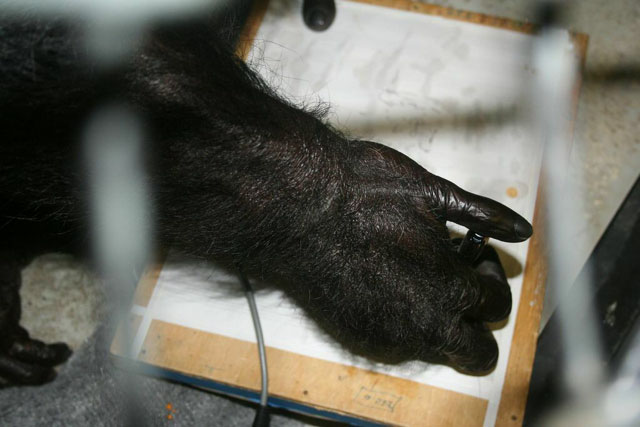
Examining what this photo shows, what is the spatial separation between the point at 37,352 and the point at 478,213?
1.08m

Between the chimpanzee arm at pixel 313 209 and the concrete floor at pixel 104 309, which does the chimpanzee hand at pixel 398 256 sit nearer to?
the chimpanzee arm at pixel 313 209

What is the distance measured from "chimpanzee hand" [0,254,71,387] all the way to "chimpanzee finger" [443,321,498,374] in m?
0.96

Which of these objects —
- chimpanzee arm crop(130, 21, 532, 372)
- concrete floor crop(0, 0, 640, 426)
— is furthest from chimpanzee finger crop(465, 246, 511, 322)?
concrete floor crop(0, 0, 640, 426)

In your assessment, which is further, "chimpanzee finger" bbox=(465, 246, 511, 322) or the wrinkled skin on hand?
"chimpanzee finger" bbox=(465, 246, 511, 322)

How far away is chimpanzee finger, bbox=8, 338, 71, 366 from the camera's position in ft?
4.15

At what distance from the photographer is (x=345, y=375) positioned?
0.98 m

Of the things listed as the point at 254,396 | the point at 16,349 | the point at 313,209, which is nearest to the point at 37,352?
the point at 16,349

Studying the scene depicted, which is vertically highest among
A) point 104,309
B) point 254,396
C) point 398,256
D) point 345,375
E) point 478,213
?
point 478,213

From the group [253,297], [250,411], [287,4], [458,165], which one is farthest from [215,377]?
[287,4]

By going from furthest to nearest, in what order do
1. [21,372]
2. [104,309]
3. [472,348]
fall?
1. [104,309]
2. [21,372]
3. [472,348]

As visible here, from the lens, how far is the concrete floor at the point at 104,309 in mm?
1293

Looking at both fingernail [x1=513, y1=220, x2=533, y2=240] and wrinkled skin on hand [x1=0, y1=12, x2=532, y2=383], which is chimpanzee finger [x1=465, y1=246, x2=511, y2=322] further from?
fingernail [x1=513, y1=220, x2=533, y2=240]

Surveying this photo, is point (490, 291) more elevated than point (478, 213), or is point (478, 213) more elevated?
point (478, 213)

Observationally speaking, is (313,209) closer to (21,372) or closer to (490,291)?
(490,291)
